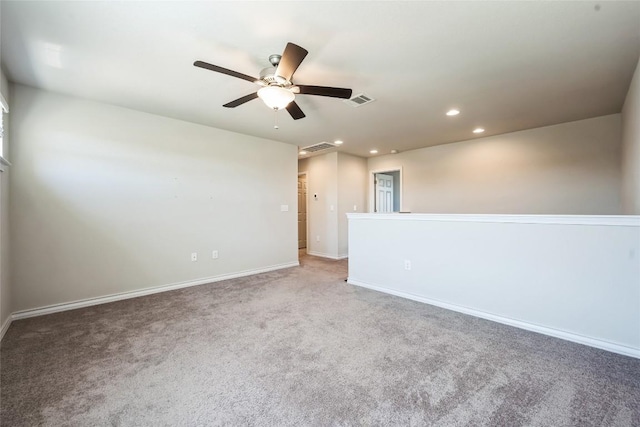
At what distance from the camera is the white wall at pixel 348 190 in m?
6.13

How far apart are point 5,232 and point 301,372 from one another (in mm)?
3195

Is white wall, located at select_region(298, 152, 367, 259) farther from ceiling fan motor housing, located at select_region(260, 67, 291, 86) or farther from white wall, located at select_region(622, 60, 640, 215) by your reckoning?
white wall, located at select_region(622, 60, 640, 215)

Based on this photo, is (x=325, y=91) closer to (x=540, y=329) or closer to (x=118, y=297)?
(x=540, y=329)

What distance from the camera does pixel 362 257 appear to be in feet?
13.0

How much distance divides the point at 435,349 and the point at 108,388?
7.74ft

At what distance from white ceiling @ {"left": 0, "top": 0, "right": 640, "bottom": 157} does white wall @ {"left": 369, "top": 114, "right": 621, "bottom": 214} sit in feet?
1.93

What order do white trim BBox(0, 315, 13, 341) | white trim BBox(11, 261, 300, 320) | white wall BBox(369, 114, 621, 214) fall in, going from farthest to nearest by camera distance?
1. white wall BBox(369, 114, 621, 214)
2. white trim BBox(11, 261, 300, 320)
3. white trim BBox(0, 315, 13, 341)

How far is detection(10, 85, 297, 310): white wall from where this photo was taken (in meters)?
2.89

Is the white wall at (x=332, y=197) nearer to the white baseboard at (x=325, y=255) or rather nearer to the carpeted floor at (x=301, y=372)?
the white baseboard at (x=325, y=255)

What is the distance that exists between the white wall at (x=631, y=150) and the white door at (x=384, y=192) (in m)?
4.21

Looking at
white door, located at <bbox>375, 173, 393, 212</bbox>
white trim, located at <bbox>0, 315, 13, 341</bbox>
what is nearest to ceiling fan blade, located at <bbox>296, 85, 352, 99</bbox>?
white trim, located at <bbox>0, 315, 13, 341</bbox>

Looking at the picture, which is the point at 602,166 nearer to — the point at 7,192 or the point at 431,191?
the point at 431,191

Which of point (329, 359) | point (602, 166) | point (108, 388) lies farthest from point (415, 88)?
point (108, 388)

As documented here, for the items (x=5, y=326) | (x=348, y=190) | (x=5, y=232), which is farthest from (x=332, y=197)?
(x=5, y=326)
